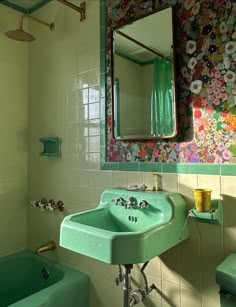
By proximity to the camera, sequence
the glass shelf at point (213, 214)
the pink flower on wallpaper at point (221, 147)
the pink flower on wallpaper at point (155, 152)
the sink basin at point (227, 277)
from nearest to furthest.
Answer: the sink basin at point (227, 277) → the glass shelf at point (213, 214) → the pink flower on wallpaper at point (221, 147) → the pink flower on wallpaper at point (155, 152)

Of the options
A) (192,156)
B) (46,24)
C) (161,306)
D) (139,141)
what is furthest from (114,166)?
(46,24)

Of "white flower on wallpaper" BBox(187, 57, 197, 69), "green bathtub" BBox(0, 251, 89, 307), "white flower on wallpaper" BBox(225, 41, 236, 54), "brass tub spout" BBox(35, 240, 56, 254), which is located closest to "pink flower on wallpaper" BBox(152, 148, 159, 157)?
"white flower on wallpaper" BBox(187, 57, 197, 69)

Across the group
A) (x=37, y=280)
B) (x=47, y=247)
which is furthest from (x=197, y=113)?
(x=37, y=280)

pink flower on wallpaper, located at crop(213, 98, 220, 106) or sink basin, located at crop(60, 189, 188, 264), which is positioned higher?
pink flower on wallpaper, located at crop(213, 98, 220, 106)

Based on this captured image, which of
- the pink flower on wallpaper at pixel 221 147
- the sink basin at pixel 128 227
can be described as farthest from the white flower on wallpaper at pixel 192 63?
the sink basin at pixel 128 227

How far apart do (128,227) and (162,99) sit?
0.71 meters

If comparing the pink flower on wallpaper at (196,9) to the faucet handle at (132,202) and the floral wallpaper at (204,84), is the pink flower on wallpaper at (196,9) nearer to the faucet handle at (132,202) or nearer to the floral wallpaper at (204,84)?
the floral wallpaper at (204,84)

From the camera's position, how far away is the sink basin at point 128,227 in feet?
3.16

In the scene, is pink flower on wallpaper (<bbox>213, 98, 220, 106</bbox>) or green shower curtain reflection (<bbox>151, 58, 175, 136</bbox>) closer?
pink flower on wallpaper (<bbox>213, 98, 220, 106</bbox>)

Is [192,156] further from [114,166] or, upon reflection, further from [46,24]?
[46,24]

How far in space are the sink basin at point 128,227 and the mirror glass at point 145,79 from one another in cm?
36

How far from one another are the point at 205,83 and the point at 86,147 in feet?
2.84

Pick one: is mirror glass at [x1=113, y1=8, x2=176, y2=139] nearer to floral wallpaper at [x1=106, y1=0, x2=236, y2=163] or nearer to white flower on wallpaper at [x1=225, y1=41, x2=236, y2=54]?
floral wallpaper at [x1=106, y1=0, x2=236, y2=163]

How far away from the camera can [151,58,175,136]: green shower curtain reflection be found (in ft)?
4.53
